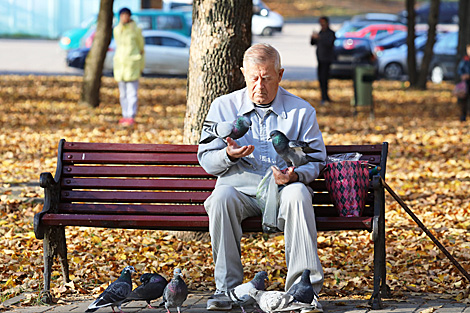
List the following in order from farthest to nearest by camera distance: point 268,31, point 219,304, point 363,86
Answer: point 268,31
point 363,86
point 219,304

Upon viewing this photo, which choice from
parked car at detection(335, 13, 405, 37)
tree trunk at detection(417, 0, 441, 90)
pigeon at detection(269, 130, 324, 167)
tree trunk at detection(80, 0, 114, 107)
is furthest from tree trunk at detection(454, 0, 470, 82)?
parked car at detection(335, 13, 405, 37)

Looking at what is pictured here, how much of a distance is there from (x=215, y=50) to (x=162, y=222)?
204 centimetres

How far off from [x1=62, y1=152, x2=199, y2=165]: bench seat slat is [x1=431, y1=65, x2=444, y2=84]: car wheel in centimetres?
2022

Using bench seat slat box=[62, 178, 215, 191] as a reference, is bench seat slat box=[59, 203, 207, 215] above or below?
below

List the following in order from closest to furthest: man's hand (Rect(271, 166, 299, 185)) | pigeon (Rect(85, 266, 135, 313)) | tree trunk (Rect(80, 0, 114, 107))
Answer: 1. pigeon (Rect(85, 266, 135, 313))
2. man's hand (Rect(271, 166, 299, 185))
3. tree trunk (Rect(80, 0, 114, 107))

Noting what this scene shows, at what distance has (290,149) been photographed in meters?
5.01

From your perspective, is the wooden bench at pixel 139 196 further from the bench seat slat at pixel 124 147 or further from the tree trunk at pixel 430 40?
the tree trunk at pixel 430 40

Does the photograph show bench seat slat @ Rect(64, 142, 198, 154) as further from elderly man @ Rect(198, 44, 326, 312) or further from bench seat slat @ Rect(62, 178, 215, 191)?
elderly man @ Rect(198, 44, 326, 312)

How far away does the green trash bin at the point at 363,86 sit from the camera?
15094 mm

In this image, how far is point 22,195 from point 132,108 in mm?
5171

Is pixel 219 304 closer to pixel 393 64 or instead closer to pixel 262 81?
pixel 262 81

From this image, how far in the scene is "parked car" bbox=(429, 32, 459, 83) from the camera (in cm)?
2431

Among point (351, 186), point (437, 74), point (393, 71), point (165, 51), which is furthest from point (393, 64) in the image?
point (351, 186)

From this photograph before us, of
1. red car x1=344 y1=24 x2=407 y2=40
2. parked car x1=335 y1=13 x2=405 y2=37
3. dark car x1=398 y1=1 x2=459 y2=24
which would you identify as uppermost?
dark car x1=398 y1=1 x2=459 y2=24
